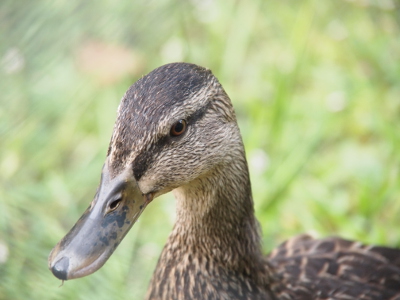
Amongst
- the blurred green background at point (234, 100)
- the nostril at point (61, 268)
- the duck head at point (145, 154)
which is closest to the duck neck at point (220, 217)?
the duck head at point (145, 154)

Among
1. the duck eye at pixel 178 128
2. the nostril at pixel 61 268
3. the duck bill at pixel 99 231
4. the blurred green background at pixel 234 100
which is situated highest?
the blurred green background at pixel 234 100

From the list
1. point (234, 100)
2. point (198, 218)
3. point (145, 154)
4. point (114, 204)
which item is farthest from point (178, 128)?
point (234, 100)

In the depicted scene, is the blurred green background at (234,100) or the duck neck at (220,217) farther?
the blurred green background at (234,100)

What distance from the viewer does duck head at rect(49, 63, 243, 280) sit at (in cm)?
149

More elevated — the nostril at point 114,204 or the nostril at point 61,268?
the nostril at point 114,204

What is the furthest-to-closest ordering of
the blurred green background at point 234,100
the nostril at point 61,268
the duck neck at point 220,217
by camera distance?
1. the blurred green background at point 234,100
2. the duck neck at point 220,217
3. the nostril at point 61,268

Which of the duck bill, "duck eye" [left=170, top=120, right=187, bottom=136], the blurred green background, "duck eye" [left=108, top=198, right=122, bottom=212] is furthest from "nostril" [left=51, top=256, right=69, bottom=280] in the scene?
the blurred green background

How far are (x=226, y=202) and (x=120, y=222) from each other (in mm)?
403

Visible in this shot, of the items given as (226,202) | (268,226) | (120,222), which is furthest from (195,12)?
(120,222)

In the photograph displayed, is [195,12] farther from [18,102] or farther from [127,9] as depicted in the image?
[18,102]

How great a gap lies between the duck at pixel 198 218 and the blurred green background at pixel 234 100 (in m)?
0.50

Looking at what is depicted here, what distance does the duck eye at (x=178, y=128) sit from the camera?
5.07 ft

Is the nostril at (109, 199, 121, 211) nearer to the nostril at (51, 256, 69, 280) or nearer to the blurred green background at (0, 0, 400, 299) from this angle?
the nostril at (51, 256, 69, 280)

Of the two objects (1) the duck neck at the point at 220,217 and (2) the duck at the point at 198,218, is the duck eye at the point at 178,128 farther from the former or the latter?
(1) the duck neck at the point at 220,217
